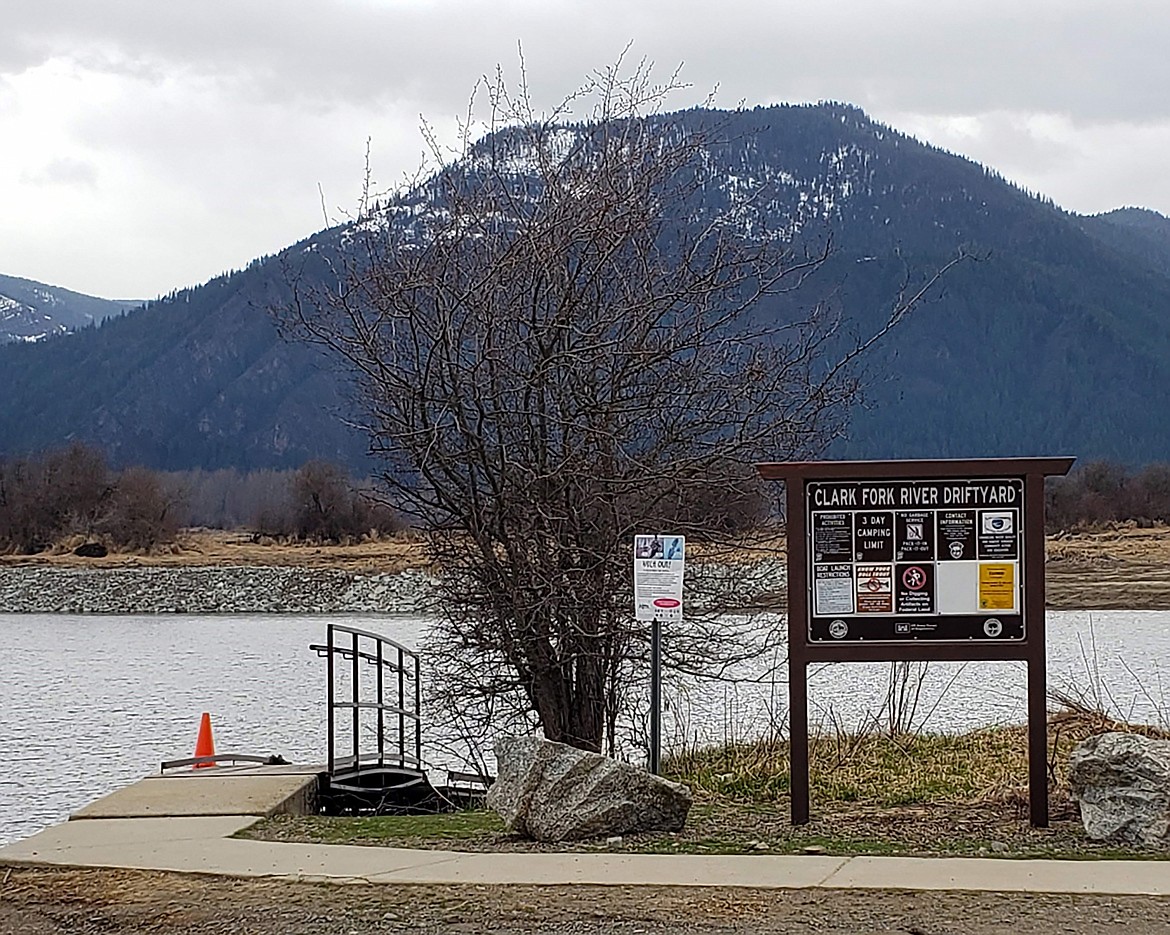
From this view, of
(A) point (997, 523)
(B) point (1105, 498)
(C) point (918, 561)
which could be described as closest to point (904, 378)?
(B) point (1105, 498)

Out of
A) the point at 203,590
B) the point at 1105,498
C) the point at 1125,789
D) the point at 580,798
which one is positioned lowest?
the point at 203,590

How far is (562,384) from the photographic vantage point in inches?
523

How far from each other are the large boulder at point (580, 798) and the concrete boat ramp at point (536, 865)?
0.55 m

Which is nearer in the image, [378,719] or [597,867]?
[597,867]

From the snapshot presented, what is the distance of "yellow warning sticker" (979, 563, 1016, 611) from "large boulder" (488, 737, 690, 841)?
2.23 meters

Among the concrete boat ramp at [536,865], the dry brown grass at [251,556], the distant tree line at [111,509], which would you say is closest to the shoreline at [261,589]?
the dry brown grass at [251,556]

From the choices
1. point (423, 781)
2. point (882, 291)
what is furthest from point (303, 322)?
point (882, 291)

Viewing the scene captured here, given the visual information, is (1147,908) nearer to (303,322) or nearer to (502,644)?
(502,644)

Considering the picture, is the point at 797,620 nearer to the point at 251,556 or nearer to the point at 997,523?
the point at 997,523

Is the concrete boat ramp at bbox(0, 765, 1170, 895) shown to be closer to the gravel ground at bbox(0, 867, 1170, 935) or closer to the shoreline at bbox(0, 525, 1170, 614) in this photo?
the gravel ground at bbox(0, 867, 1170, 935)

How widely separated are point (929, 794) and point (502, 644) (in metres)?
3.68

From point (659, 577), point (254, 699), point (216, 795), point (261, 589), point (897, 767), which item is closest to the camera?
point (659, 577)

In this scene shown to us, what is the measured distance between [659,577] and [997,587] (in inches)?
91.5

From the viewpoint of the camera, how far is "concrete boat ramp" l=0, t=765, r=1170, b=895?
328 inches
